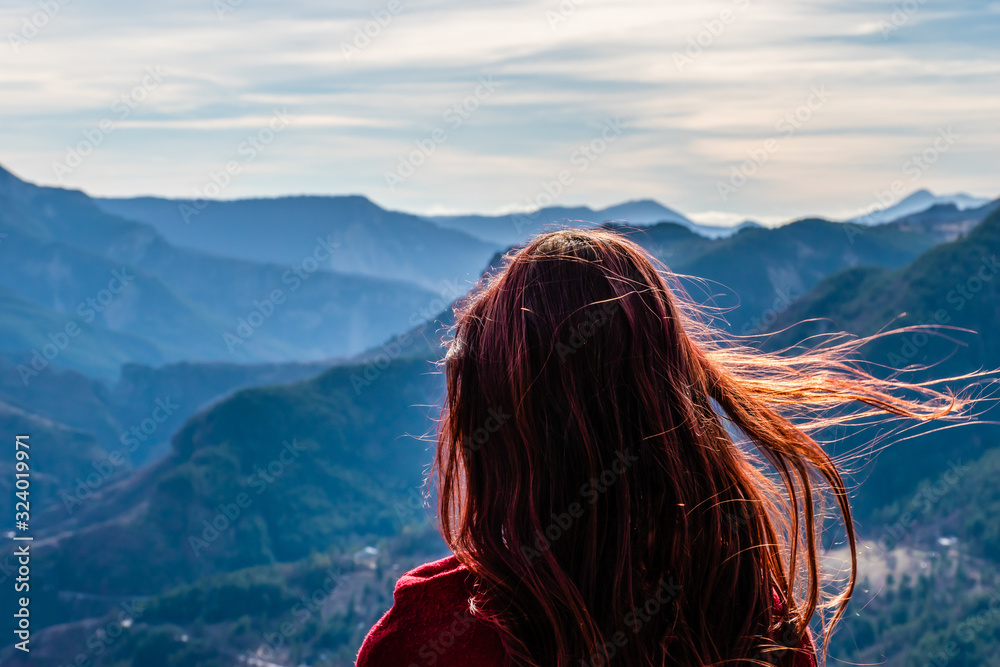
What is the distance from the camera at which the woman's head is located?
163 cm

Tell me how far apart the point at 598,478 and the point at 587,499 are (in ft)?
0.16

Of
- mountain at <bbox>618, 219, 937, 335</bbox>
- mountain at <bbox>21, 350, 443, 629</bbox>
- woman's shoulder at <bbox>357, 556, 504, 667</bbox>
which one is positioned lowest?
mountain at <bbox>21, 350, 443, 629</bbox>

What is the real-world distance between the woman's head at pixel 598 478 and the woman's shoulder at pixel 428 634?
5 centimetres

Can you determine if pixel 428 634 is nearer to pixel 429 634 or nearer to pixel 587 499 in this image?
pixel 429 634

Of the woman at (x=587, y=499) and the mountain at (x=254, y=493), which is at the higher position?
the woman at (x=587, y=499)

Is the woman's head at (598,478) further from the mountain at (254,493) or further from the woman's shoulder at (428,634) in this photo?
the mountain at (254,493)

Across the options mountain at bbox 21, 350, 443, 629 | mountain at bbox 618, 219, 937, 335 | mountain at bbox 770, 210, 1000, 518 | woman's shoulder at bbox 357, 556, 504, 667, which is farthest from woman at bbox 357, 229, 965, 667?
mountain at bbox 618, 219, 937, 335

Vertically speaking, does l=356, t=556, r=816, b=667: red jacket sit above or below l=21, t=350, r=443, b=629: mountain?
above

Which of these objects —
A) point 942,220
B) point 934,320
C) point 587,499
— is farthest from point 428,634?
point 942,220

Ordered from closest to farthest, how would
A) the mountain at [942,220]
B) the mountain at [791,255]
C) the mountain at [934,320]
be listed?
1. the mountain at [934,320]
2. the mountain at [942,220]
3. the mountain at [791,255]

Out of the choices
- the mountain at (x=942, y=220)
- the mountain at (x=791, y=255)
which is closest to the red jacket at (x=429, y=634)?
the mountain at (x=791, y=255)

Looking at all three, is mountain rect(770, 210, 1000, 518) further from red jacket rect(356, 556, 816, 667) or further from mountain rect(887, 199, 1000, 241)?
red jacket rect(356, 556, 816, 667)

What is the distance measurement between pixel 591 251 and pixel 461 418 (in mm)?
460

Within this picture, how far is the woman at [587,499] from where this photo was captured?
1618 mm
